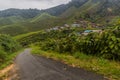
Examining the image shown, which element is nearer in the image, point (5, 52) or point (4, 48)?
point (5, 52)

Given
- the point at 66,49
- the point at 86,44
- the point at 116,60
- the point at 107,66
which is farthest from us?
the point at 66,49

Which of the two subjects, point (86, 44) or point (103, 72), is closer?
point (103, 72)

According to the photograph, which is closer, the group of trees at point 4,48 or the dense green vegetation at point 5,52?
the dense green vegetation at point 5,52

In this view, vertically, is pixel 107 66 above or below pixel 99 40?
below

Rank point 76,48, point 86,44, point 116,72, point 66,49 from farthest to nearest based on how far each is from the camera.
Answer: point 66,49 < point 76,48 < point 86,44 < point 116,72

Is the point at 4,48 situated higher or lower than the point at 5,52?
lower

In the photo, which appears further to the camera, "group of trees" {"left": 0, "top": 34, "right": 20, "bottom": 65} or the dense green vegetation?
"group of trees" {"left": 0, "top": 34, "right": 20, "bottom": 65}

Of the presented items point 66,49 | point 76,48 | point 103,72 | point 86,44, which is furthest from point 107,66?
point 66,49

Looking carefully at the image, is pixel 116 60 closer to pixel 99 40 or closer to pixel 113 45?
pixel 113 45

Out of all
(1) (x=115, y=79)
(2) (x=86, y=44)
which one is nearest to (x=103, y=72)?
(1) (x=115, y=79)
